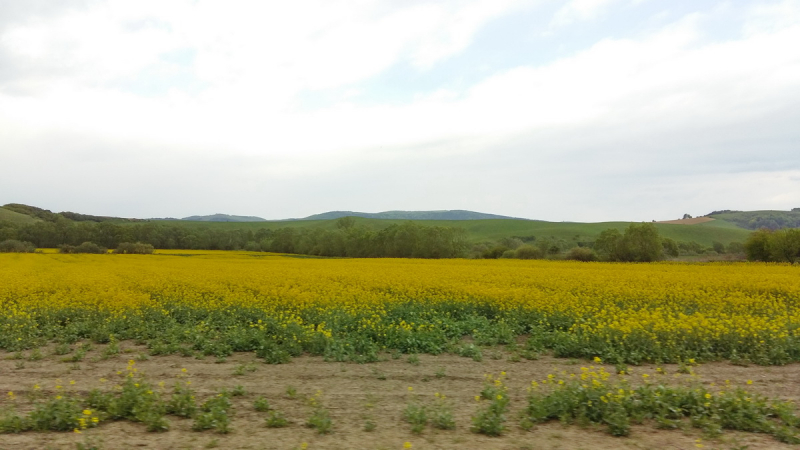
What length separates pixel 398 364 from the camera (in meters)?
8.35

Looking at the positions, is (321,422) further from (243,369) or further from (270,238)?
(270,238)

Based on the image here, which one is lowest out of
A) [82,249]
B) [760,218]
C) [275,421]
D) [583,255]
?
[275,421]

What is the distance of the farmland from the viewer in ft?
17.7

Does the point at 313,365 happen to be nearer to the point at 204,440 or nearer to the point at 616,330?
the point at 204,440

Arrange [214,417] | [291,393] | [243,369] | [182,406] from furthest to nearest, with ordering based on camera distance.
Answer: [243,369] < [291,393] < [182,406] < [214,417]

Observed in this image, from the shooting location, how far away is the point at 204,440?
16.7 feet

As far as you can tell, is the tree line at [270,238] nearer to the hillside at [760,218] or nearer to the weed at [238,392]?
the weed at [238,392]

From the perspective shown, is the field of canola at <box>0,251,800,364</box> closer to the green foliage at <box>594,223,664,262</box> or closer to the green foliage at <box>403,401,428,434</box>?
the green foliage at <box>403,401,428,434</box>

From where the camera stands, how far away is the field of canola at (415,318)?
29.4 ft

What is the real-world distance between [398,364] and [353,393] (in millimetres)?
1728

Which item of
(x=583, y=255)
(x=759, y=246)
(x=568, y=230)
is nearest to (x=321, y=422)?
(x=759, y=246)

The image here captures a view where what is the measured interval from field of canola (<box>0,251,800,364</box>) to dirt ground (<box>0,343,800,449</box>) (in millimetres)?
575

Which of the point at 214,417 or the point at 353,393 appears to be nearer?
the point at 214,417

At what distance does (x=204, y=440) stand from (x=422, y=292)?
10.5 metres
